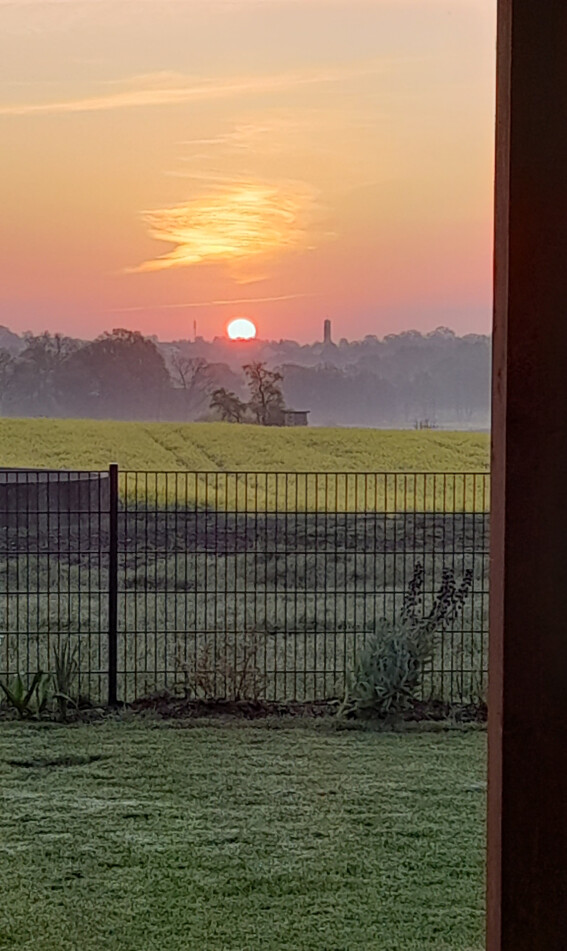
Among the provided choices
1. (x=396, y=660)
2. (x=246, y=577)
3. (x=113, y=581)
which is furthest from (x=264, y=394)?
(x=396, y=660)

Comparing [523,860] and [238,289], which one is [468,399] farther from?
[523,860]

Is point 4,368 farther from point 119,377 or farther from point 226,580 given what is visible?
point 226,580

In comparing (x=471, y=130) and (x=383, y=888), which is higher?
(x=471, y=130)

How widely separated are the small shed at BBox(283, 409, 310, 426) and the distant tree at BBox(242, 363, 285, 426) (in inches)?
2.5

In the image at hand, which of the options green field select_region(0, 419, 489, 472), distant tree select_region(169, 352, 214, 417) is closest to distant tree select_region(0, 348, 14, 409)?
green field select_region(0, 419, 489, 472)

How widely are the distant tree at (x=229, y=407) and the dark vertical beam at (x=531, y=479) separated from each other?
8.61 meters

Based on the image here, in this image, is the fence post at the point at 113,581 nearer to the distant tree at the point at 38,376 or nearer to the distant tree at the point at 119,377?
the distant tree at the point at 119,377

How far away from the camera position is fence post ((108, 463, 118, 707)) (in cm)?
680

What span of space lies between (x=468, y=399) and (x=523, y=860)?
828cm

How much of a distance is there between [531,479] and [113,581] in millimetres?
5517

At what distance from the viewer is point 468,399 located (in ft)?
31.9

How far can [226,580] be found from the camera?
714cm

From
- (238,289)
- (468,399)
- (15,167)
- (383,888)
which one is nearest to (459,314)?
(468,399)

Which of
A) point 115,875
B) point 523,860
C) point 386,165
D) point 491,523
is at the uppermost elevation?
point 386,165
